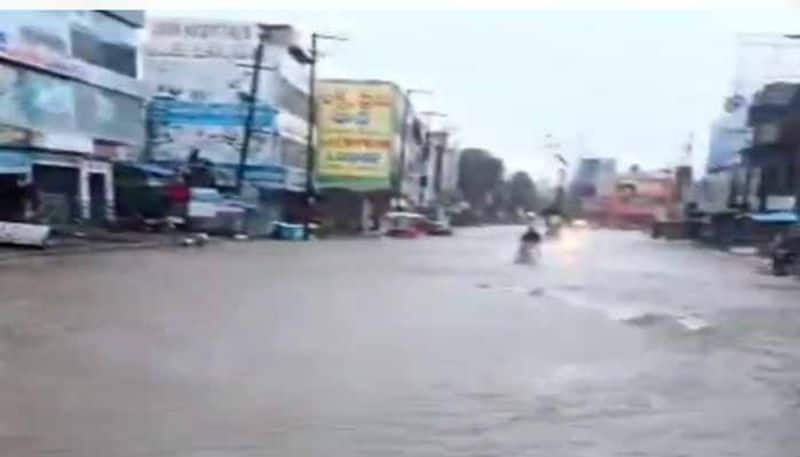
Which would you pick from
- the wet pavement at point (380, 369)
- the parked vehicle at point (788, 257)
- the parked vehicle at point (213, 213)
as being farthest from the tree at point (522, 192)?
the wet pavement at point (380, 369)

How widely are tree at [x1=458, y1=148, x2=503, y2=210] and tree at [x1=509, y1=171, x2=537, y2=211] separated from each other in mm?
2293

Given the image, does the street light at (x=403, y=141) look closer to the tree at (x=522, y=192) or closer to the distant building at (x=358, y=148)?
the distant building at (x=358, y=148)

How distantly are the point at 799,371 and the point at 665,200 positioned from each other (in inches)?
4748

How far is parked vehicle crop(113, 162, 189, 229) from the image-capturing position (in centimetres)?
4672

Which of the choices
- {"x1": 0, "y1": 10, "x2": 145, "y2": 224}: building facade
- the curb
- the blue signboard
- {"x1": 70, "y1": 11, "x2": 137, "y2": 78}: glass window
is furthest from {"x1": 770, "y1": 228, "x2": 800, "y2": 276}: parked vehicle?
the blue signboard

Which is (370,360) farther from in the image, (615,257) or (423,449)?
(615,257)

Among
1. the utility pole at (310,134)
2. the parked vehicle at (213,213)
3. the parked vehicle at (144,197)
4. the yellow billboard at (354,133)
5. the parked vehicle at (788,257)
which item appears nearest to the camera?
the parked vehicle at (788,257)

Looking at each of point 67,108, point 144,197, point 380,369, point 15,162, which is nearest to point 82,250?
point 15,162

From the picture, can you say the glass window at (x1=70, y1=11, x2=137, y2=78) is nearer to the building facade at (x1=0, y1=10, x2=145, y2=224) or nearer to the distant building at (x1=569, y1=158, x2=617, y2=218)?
the building facade at (x1=0, y1=10, x2=145, y2=224)

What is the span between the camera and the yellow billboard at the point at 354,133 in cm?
8481

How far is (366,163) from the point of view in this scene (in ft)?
282

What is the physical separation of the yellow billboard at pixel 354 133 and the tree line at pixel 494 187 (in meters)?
53.0

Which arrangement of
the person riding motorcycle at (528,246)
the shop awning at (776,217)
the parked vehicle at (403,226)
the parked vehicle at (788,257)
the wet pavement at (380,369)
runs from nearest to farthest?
the wet pavement at (380,369), the parked vehicle at (788,257), the person riding motorcycle at (528,246), the shop awning at (776,217), the parked vehicle at (403,226)

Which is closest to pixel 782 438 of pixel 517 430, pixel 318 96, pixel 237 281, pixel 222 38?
pixel 517 430
